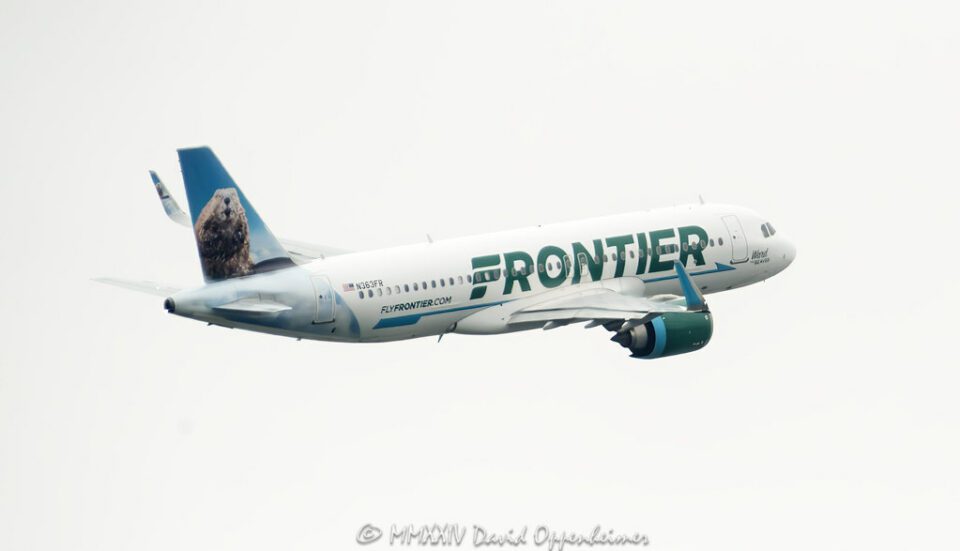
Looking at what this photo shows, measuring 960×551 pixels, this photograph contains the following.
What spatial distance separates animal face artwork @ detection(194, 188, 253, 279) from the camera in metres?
73.6

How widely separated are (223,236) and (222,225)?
0.43m

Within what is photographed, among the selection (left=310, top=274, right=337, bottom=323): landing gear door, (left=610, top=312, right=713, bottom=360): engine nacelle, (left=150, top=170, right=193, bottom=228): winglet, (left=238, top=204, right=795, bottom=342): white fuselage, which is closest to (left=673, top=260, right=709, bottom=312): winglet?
(left=610, top=312, right=713, bottom=360): engine nacelle

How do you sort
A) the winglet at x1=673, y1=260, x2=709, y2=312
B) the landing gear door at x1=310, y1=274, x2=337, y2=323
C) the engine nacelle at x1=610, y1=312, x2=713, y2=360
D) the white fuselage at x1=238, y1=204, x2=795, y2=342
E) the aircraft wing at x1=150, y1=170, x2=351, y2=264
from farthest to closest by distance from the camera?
the aircraft wing at x1=150, y1=170, x2=351, y2=264, the engine nacelle at x1=610, y1=312, x2=713, y2=360, the winglet at x1=673, y1=260, x2=709, y2=312, the white fuselage at x1=238, y1=204, x2=795, y2=342, the landing gear door at x1=310, y1=274, x2=337, y2=323

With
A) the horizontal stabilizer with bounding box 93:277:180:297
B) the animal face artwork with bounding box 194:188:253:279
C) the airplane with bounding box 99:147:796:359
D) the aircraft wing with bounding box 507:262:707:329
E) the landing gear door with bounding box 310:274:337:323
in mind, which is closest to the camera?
the animal face artwork with bounding box 194:188:253:279

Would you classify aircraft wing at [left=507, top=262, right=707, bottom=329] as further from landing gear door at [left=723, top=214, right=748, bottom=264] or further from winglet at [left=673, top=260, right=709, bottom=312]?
landing gear door at [left=723, top=214, right=748, bottom=264]

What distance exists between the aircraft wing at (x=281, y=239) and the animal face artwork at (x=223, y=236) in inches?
395

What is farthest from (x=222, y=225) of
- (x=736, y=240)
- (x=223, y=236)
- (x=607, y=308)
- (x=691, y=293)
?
(x=736, y=240)

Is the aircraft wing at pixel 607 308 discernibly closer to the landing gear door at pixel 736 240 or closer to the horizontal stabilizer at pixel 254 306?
the landing gear door at pixel 736 240

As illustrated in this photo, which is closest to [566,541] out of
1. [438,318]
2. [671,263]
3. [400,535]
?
[400,535]

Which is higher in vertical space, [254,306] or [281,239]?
[281,239]

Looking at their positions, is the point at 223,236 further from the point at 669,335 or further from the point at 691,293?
the point at 691,293

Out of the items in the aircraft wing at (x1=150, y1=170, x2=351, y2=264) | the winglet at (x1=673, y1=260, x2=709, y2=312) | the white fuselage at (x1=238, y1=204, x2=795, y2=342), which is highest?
the aircraft wing at (x1=150, y1=170, x2=351, y2=264)

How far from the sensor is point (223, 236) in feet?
243

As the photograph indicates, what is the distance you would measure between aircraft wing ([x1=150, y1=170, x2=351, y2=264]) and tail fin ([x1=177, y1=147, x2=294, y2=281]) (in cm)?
932
